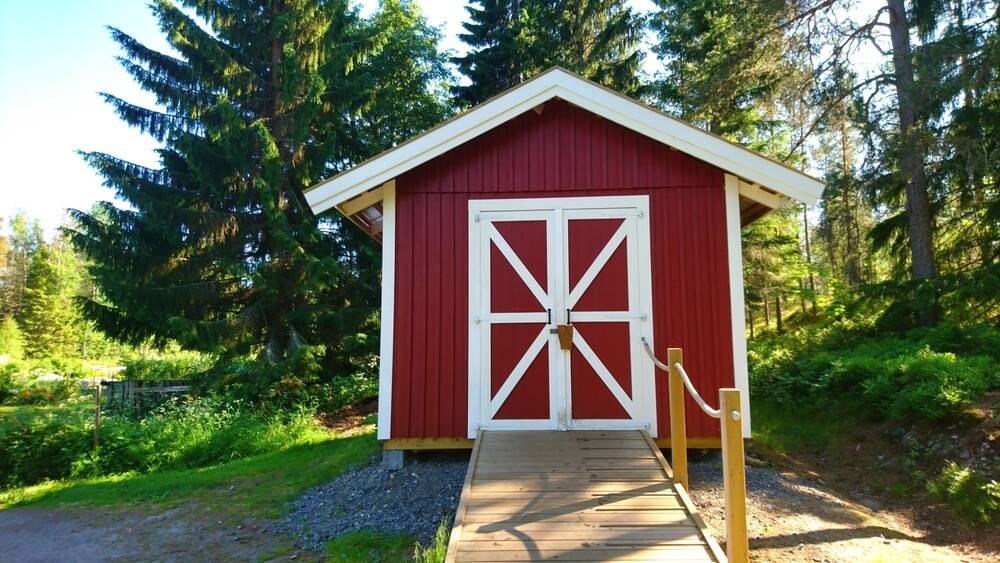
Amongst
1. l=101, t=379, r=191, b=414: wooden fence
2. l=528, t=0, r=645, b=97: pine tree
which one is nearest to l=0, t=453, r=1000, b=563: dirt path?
l=101, t=379, r=191, b=414: wooden fence

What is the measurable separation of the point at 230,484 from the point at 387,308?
9.82 feet

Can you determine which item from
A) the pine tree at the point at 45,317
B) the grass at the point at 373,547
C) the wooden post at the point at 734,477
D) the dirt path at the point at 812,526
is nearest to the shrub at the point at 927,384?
the dirt path at the point at 812,526

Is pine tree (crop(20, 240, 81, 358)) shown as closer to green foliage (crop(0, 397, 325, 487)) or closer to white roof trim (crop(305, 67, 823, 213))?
green foliage (crop(0, 397, 325, 487))

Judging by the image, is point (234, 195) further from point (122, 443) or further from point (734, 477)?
point (734, 477)

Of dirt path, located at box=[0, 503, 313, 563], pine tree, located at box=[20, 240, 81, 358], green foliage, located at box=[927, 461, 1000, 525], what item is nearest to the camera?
dirt path, located at box=[0, 503, 313, 563]

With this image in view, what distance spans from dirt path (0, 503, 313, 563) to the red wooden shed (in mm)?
1509

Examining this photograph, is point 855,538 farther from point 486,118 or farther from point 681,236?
point 486,118

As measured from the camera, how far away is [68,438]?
820 centimetres

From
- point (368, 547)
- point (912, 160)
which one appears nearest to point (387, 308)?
point (368, 547)

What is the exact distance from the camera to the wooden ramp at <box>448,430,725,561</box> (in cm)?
319

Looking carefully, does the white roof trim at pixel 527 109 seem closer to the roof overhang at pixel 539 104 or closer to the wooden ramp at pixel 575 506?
the roof overhang at pixel 539 104

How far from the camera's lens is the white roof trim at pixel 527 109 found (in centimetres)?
538

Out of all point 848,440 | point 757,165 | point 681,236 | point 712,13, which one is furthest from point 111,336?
point 712,13

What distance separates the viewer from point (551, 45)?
17.3 metres
